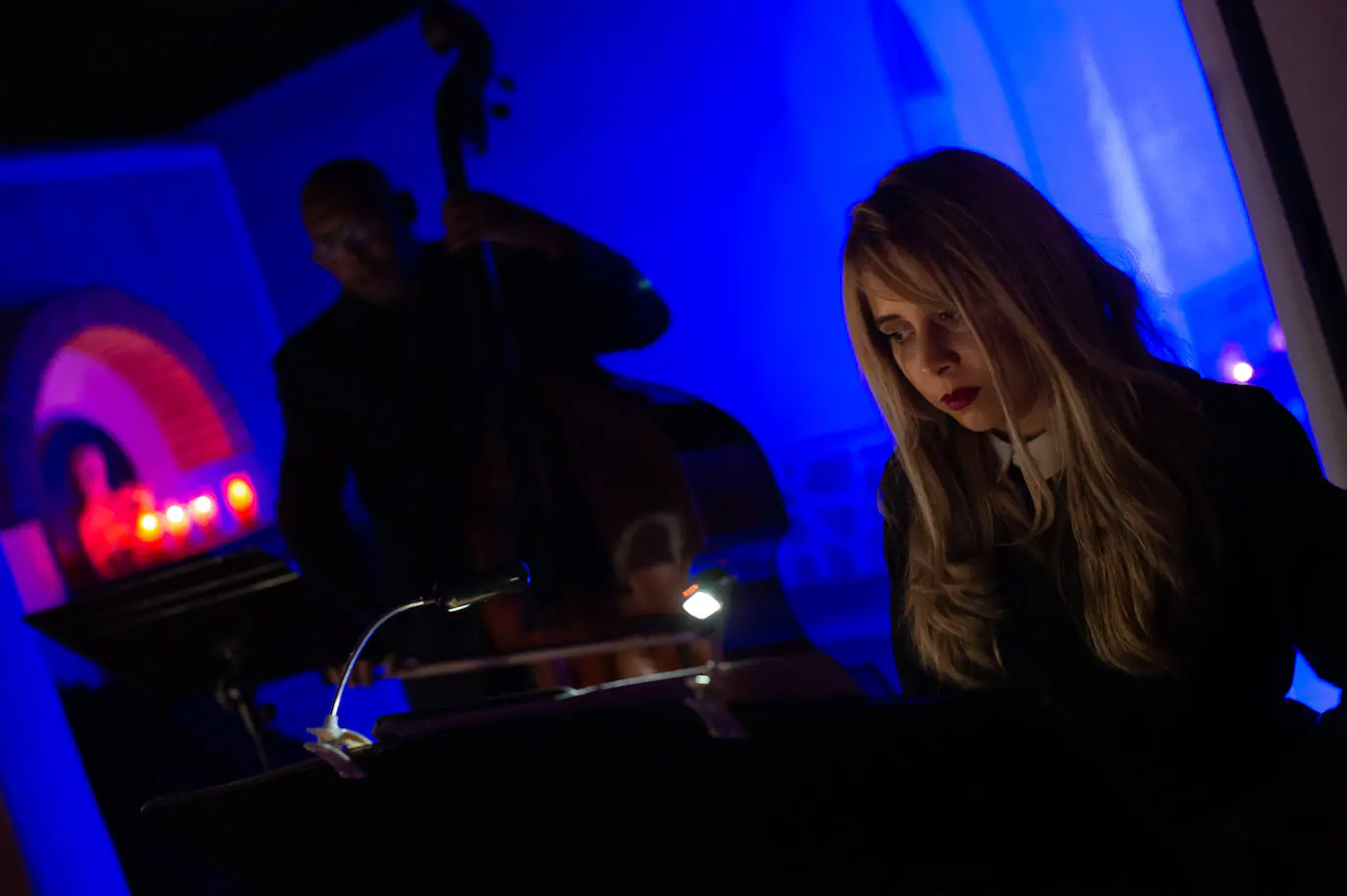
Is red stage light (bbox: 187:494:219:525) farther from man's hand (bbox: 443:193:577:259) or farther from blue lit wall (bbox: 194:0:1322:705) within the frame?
man's hand (bbox: 443:193:577:259)

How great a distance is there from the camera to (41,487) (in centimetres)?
254

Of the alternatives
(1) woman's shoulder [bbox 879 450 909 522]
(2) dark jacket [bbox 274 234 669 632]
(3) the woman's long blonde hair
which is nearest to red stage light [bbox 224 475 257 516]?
(2) dark jacket [bbox 274 234 669 632]

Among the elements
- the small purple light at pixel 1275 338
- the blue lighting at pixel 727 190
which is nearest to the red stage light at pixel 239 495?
the blue lighting at pixel 727 190

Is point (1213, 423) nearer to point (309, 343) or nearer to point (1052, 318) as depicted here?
point (1052, 318)

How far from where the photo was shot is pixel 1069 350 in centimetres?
119

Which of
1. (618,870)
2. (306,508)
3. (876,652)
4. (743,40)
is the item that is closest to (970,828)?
(618,870)

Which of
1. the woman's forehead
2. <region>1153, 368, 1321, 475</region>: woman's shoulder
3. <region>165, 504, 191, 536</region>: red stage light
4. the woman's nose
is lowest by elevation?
<region>1153, 368, 1321, 475</region>: woman's shoulder

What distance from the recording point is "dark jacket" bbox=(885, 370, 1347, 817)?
1.16 metres

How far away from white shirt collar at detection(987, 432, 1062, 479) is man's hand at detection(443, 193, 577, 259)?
3.98 feet

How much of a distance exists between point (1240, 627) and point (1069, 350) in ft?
1.18

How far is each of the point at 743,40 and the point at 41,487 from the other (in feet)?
6.14

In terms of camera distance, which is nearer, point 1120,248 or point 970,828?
point 970,828

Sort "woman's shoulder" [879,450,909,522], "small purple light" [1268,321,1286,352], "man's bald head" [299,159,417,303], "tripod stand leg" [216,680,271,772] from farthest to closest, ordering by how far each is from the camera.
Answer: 1. "man's bald head" [299,159,417,303]
2. "tripod stand leg" [216,680,271,772]
3. "small purple light" [1268,321,1286,352]
4. "woman's shoulder" [879,450,909,522]

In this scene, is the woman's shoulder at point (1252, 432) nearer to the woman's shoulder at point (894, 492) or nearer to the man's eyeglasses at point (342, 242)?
the woman's shoulder at point (894, 492)
